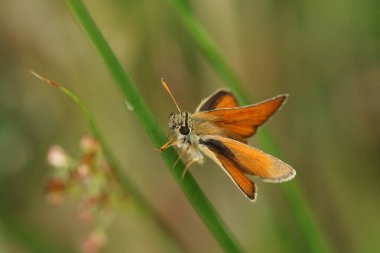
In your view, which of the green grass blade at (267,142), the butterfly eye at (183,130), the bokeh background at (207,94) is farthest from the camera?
the bokeh background at (207,94)

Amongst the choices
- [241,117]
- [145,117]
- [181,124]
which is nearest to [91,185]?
[181,124]

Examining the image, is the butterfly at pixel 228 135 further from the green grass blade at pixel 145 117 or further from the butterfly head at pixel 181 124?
the green grass blade at pixel 145 117

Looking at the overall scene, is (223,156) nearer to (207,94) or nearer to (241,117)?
(241,117)

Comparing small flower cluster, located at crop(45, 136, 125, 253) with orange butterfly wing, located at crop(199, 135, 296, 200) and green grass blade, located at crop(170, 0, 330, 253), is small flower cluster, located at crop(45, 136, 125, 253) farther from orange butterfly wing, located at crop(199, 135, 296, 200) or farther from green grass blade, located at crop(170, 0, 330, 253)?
green grass blade, located at crop(170, 0, 330, 253)

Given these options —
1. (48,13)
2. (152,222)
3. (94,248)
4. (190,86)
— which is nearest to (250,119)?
(152,222)

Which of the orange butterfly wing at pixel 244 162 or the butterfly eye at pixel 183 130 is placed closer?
the orange butterfly wing at pixel 244 162

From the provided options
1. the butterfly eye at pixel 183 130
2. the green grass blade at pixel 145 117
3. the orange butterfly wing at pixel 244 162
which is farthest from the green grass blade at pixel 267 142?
the green grass blade at pixel 145 117

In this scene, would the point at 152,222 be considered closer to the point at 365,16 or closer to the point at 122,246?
the point at 122,246
